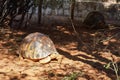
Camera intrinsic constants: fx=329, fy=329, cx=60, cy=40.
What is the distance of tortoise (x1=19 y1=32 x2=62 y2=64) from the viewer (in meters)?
5.89

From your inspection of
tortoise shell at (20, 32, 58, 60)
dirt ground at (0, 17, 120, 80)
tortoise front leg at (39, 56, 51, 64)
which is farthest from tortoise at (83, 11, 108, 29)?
tortoise front leg at (39, 56, 51, 64)

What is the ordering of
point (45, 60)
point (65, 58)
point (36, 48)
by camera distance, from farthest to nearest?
point (65, 58) < point (36, 48) < point (45, 60)

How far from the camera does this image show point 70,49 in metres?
7.23

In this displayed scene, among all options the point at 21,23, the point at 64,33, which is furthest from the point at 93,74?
the point at 21,23

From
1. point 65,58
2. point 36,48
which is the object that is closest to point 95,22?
point 65,58

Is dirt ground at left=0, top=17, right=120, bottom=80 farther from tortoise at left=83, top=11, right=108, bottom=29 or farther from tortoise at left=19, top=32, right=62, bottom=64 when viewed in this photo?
tortoise at left=83, top=11, right=108, bottom=29

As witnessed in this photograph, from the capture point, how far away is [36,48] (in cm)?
597

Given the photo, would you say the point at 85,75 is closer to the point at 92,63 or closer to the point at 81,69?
the point at 81,69

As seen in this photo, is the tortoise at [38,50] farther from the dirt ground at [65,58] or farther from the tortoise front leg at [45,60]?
the dirt ground at [65,58]

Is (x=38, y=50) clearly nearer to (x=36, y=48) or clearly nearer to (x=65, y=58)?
(x=36, y=48)

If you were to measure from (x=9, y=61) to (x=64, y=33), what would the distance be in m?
3.26

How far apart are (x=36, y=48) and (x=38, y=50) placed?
63 millimetres

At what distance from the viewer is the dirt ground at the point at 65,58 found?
526 cm

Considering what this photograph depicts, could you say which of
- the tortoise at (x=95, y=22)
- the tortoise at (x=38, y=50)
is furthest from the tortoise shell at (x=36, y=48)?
the tortoise at (x=95, y=22)
